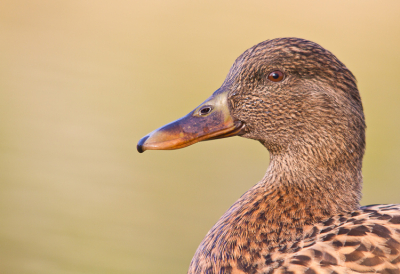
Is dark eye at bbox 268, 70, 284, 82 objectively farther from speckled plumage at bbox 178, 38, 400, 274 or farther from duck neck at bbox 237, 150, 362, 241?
duck neck at bbox 237, 150, 362, 241

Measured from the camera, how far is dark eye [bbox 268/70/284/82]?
2.16 metres

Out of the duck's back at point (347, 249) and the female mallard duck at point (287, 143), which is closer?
the duck's back at point (347, 249)

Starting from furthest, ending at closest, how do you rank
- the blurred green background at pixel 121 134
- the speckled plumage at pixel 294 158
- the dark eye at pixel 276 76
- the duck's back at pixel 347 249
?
1. the blurred green background at pixel 121 134
2. the dark eye at pixel 276 76
3. the speckled plumage at pixel 294 158
4. the duck's back at pixel 347 249

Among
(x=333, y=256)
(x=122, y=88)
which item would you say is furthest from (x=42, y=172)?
(x=333, y=256)

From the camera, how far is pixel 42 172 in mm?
5289

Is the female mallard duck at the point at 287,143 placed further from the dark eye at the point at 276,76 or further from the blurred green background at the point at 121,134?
the blurred green background at the point at 121,134

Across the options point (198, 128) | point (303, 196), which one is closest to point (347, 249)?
point (303, 196)

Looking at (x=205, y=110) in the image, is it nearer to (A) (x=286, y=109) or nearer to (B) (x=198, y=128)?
(B) (x=198, y=128)

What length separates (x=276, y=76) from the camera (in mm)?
2170

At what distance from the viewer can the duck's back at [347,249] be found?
181 cm

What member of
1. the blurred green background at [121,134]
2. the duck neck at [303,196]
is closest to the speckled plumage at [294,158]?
the duck neck at [303,196]

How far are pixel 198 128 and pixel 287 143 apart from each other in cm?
38

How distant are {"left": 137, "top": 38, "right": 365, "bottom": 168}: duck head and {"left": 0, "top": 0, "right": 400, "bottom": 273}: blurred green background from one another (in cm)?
206

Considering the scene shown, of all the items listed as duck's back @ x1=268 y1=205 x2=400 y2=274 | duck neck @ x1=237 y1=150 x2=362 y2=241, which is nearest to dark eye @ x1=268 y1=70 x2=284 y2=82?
duck neck @ x1=237 y1=150 x2=362 y2=241
